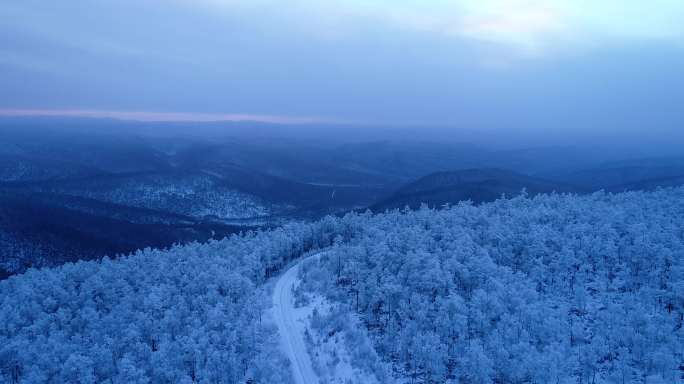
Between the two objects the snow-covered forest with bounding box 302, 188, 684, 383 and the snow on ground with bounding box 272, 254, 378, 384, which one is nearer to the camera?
the snow-covered forest with bounding box 302, 188, 684, 383

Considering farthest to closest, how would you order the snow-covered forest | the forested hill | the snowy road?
1. the snowy road
2. the forested hill
3. the snow-covered forest

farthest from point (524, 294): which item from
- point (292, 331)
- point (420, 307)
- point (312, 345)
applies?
point (292, 331)

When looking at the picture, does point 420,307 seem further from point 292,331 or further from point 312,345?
point 292,331

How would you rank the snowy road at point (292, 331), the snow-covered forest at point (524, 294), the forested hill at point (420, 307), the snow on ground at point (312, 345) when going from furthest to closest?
1. the snowy road at point (292, 331)
2. the snow on ground at point (312, 345)
3. the forested hill at point (420, 307)
4. the snow-covered forest at point (524, 294)

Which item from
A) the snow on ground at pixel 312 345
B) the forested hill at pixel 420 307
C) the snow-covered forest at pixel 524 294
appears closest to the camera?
the snow-covered forest at pixel 524 294

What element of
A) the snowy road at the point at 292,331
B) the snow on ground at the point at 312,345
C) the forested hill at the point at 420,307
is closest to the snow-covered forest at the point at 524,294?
the forested hill at the point at 420,307

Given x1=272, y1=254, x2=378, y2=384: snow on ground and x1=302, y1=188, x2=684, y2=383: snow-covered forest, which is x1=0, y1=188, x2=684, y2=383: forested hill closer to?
x1=302, y1=188, x2=684, y2=383: snow-covered forest

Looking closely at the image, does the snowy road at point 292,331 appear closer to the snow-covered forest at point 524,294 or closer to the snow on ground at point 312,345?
the snow on ground at point 312,345

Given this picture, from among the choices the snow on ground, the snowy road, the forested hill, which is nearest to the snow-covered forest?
the forested hill
